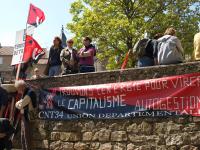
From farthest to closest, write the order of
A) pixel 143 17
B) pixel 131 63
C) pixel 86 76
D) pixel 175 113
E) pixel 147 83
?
pixel 143 17 < pixel 131 63 < pixel 86 76 < pixel 147 83 < pixel 175 113

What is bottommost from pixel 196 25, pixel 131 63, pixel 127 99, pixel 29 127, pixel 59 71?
pixel 29 127

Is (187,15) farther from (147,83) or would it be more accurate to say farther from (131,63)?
(147,83)

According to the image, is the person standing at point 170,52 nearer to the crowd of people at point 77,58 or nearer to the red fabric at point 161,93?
the red fabric at point 161,93

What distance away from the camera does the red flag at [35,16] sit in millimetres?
12008

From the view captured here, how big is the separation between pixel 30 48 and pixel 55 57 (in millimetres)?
1201

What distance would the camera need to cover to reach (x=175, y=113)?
26.9 feet

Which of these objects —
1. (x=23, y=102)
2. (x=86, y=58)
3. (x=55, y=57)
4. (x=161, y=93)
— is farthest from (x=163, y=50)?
(x=23, y=102)

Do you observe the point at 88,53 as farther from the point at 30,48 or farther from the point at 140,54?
the point at 30,48

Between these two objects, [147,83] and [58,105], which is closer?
[147,83]

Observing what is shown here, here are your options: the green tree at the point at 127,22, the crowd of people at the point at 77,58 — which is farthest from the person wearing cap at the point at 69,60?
the green tree at the point at 127,22

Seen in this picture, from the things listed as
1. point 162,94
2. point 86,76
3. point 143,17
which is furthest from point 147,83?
point 143,17

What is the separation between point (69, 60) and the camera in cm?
1035

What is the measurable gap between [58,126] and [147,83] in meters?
2.73

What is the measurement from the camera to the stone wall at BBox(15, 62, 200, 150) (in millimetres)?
8062
